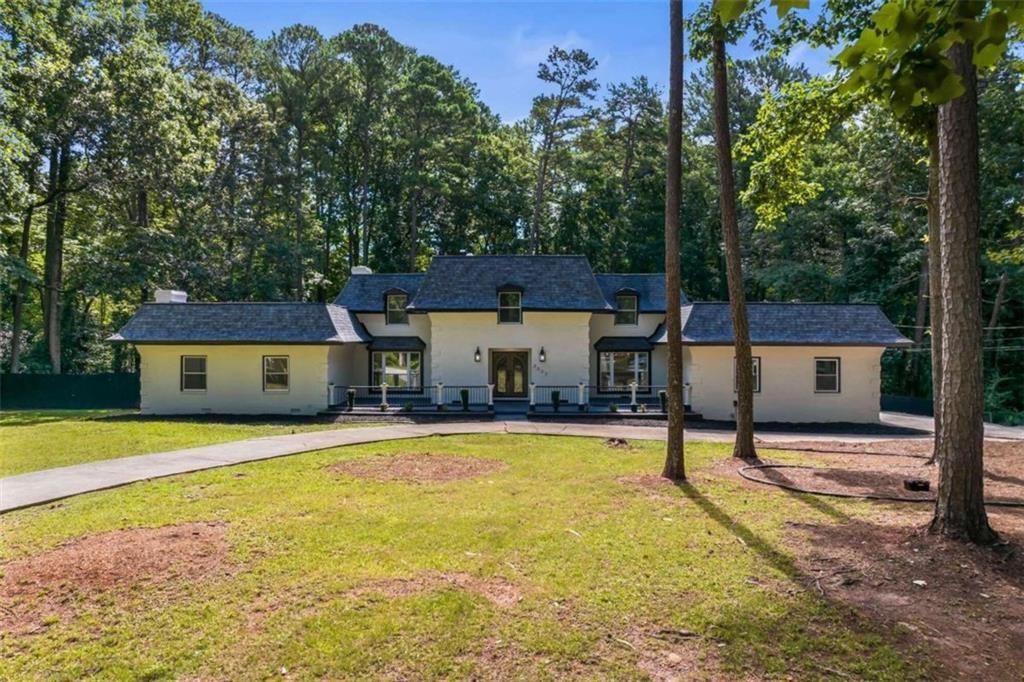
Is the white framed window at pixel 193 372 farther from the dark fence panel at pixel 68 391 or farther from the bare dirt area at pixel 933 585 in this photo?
the bare dirt area at pixel 933 585

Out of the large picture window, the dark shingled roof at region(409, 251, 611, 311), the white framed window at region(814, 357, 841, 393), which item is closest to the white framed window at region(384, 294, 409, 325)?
the dark shingled roof at region(409, 251, 611, 311)

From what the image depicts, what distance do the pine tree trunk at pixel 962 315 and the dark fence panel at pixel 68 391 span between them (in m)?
28.5

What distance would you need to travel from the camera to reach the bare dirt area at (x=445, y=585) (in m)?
4.92

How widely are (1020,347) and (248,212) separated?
3949 centimetres

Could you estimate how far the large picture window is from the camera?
939 inches

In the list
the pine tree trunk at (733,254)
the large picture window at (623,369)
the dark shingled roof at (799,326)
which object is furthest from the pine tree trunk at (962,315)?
the large picture window at (623,369)

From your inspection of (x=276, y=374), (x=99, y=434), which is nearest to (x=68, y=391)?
(x=276, y=374)

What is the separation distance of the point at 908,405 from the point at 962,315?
66.2ft

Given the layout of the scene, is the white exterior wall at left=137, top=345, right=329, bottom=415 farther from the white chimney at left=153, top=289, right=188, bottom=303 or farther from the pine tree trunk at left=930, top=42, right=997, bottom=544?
the pine tree trunk at left=930, top=42, right=997, bottom=544

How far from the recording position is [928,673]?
3691 millimetres

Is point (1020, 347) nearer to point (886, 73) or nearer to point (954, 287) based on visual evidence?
point (954, 287)

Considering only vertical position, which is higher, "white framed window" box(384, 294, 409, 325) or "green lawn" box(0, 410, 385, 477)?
"white framed window" box(384, 294, 409, 325)

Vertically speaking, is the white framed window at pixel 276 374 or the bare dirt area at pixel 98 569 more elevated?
the white framed window at pixel 276 374

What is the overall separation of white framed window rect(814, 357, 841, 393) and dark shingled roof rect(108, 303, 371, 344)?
672 inches
